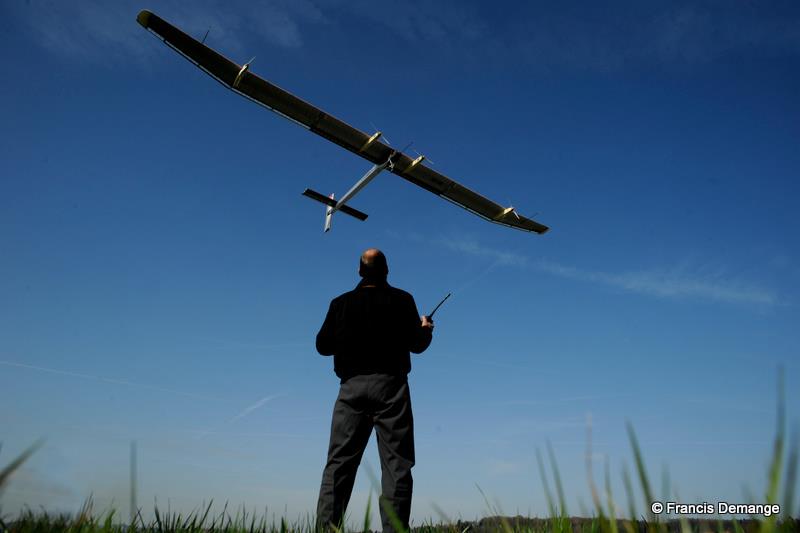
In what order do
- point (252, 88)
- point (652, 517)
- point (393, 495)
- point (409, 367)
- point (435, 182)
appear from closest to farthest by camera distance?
point (652, 517) < point (393, 495) < point (409, 367) < point (252, 88) < point (435, 182)

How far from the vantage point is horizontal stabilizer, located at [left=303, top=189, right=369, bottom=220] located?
23750 millimetres

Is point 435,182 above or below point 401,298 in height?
above

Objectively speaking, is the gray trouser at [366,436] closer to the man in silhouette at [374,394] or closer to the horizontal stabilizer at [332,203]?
the man in silhouette at [374,394]

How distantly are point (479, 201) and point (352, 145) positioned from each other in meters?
6.23

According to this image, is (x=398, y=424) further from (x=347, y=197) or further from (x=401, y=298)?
(x=347, y=197)

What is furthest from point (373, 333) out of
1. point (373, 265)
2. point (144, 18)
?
point (144, 18)

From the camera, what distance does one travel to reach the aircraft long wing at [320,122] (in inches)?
680

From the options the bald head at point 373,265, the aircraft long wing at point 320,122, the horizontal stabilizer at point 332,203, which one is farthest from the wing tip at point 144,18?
the bald head at point 373,265

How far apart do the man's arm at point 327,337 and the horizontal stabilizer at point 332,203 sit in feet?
63.6

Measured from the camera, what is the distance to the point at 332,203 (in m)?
A: 24.2

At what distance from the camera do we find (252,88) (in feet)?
61.2

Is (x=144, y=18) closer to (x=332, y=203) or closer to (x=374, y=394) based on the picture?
(x=332, y=203)

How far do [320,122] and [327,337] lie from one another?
53.6 ft

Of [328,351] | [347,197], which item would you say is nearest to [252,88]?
[347,197]
